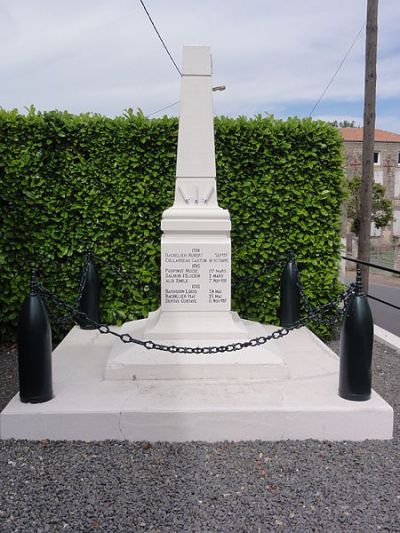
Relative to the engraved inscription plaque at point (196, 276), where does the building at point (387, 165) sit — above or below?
above

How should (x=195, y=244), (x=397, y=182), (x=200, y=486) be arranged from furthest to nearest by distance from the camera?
(x=397, y=182), (x=195, y=244), (x=200, y=486)

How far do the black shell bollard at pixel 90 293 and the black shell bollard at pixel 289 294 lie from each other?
2.35 meters

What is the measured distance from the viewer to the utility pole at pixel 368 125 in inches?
352

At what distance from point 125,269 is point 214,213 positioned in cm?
194

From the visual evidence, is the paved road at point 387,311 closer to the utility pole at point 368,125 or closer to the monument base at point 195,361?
the utility pole at point 368,125

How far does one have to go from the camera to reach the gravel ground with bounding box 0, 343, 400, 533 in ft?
9.29

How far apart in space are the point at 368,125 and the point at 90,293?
5.95 metres

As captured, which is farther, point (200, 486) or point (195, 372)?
point (195, 372)

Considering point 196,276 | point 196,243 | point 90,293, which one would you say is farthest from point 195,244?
point 90,293

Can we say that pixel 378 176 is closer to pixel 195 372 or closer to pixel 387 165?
pixel 387 165

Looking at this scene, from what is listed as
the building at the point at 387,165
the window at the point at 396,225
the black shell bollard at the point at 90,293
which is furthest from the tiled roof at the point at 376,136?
the black shell bollard at the point at 90,293

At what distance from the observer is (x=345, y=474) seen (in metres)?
3.34

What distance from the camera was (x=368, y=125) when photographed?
9.21m

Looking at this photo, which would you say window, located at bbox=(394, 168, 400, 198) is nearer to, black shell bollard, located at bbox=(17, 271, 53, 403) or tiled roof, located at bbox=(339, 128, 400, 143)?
tiled roof, located at bbox=(339, 128, 400, 143)
